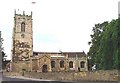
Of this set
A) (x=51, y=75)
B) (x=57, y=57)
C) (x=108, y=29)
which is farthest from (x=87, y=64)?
(x=108, y=29)

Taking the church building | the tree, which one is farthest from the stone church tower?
the tree

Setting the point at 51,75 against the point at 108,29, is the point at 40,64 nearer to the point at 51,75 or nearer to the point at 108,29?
the point at 51,75

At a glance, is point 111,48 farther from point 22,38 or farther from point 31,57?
point 22,38

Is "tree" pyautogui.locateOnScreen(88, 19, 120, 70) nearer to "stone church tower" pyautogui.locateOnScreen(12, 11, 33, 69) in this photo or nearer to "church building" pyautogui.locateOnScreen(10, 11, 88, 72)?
"church building" pyautogui.locateOnScreen(10, 11, 88, 72)

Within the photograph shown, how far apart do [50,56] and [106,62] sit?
1471 inches

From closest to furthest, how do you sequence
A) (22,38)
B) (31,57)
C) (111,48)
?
(111,48), (31,57), (22,38)

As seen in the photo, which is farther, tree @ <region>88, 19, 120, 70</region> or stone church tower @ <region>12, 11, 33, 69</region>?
stone church tower @ <region>12, 11, 33, 69</region>

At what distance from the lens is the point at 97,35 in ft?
262

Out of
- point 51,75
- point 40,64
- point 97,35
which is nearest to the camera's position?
point 51,75

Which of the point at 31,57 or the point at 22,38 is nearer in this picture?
the point at 31,57

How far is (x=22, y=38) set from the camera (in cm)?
10031

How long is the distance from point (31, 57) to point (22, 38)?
6575 millimetres

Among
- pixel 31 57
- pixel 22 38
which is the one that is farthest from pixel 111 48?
pixel 22 38

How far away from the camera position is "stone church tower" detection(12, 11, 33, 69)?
98.6 m
